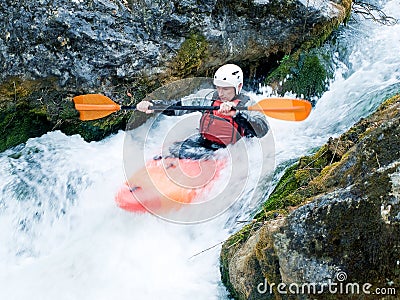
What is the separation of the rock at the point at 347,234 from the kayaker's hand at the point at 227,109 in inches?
71.2

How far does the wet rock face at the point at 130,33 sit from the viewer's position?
15.1 ft

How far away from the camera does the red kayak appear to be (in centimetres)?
413

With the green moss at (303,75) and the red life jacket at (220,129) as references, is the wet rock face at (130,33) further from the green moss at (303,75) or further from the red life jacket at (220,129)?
the red life jacket at (220,129)

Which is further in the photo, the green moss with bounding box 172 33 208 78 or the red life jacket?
the green moss with bounding box 172 33 208 78

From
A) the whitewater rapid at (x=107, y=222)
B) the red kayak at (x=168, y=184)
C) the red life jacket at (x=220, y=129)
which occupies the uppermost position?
the red life jacket at (x=220, y=129)

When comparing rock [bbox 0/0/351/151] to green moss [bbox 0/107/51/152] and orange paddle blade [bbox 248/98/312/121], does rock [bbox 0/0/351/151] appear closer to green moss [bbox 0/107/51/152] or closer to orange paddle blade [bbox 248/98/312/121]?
green moss [bbox 0/107/51/152]

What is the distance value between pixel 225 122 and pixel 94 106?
1.42m

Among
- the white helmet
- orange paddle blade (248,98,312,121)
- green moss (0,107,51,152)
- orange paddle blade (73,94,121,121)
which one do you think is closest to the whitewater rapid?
green moss (0,107,51,152)

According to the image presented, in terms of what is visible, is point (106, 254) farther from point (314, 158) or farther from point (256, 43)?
point (256, 43)

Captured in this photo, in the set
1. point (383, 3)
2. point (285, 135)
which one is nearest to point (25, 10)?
point (285, 135)

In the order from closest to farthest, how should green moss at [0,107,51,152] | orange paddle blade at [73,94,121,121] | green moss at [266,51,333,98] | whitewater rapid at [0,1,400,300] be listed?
1. whitewater rapid at [0,1,400,300]
2. orange paddle blade at [73,94,121,121]
3. green moss at [0,107,51,152]
4. green moss at [266,51,333,98]

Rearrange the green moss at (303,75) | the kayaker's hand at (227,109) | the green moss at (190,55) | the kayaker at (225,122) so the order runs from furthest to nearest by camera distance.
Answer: the green moss at (303,75) < the green moss at (190,55) < the kayaker at (225,122) < the kayaker's hand at (227,109)

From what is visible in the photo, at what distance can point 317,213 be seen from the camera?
7.57ft

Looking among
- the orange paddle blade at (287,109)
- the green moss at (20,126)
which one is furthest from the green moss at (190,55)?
the green moss at (20,126)
